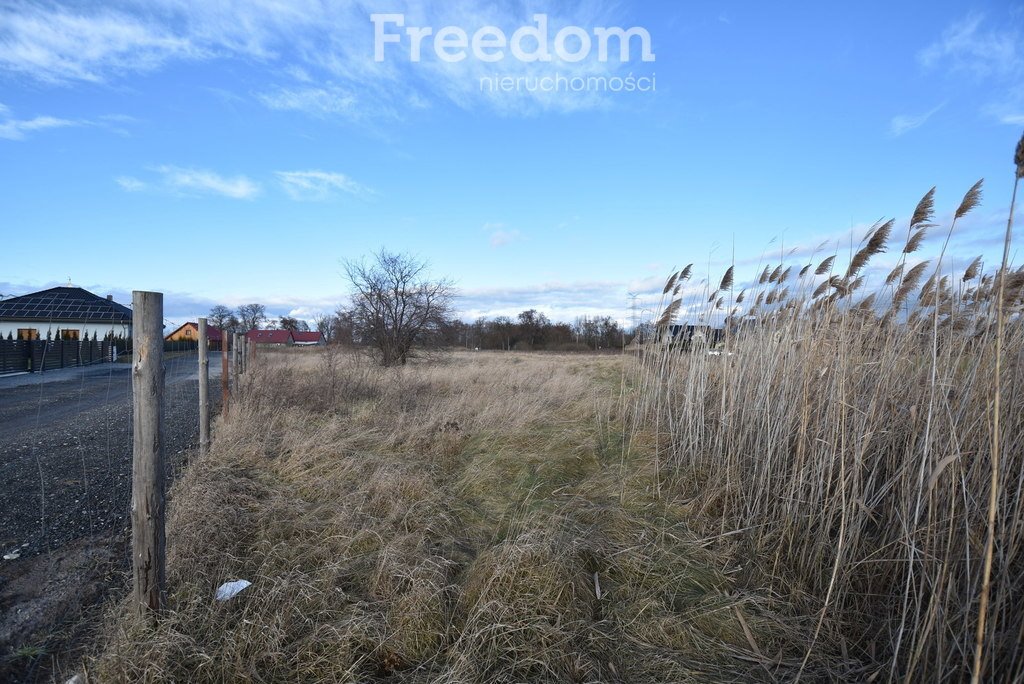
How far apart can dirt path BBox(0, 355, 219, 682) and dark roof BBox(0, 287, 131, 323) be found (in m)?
27.0

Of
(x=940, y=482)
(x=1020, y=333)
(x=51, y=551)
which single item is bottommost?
(x=51, y=551)

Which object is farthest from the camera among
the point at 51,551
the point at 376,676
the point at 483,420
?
the point at 483,420

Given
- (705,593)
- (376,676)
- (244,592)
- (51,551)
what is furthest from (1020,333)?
(51,551)

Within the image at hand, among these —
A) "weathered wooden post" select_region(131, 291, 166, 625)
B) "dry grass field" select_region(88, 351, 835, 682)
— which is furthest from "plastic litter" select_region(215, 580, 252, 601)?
"weathered wooden post" select_region(131, 291, 166, 625)

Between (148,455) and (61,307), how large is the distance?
3965 cm

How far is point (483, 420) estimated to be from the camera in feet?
22.7

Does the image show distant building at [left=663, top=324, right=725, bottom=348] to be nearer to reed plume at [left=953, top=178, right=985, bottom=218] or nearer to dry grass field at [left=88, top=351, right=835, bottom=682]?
dry grass field at [left=88, top=351, right=835, bottom=682]

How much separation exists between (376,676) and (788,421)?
278 centimetres

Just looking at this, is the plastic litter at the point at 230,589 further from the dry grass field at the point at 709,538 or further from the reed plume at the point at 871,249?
the reed plume at the point at 871,249

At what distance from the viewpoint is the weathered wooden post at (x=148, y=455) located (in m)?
2.53

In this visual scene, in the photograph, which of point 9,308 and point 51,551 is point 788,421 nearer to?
point 51,551

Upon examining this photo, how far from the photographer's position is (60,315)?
3200 cm

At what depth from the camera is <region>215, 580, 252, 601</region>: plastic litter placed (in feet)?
9.16

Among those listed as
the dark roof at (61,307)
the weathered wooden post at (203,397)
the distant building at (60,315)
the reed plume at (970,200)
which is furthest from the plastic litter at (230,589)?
the dark roof at (61,307)
